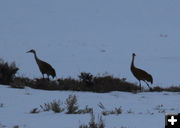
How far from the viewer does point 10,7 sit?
36.0m

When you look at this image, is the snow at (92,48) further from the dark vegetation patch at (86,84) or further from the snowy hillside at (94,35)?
the dark vegetation patch at (86,84)

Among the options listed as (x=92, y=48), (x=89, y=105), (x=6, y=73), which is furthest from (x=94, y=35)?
(x=89, y=105)

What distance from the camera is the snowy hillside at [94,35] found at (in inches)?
675

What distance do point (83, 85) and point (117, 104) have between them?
265 cm

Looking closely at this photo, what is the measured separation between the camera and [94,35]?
28.8 m

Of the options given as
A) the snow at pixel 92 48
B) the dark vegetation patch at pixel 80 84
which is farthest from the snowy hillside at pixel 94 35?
the dark vegetation patch at pixel 80 84

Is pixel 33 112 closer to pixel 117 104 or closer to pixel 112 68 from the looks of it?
pixel 117 104

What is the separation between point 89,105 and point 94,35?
20888 millimetres

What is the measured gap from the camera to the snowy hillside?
17.1 meters

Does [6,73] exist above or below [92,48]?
below

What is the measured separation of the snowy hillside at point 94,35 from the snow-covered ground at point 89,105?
369cm

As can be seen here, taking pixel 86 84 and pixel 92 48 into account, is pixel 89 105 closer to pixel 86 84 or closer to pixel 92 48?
pixel 86 84

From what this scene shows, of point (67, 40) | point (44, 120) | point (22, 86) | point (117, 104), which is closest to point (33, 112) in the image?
point (44, 120)

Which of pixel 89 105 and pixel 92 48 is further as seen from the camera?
pixel 92 48
